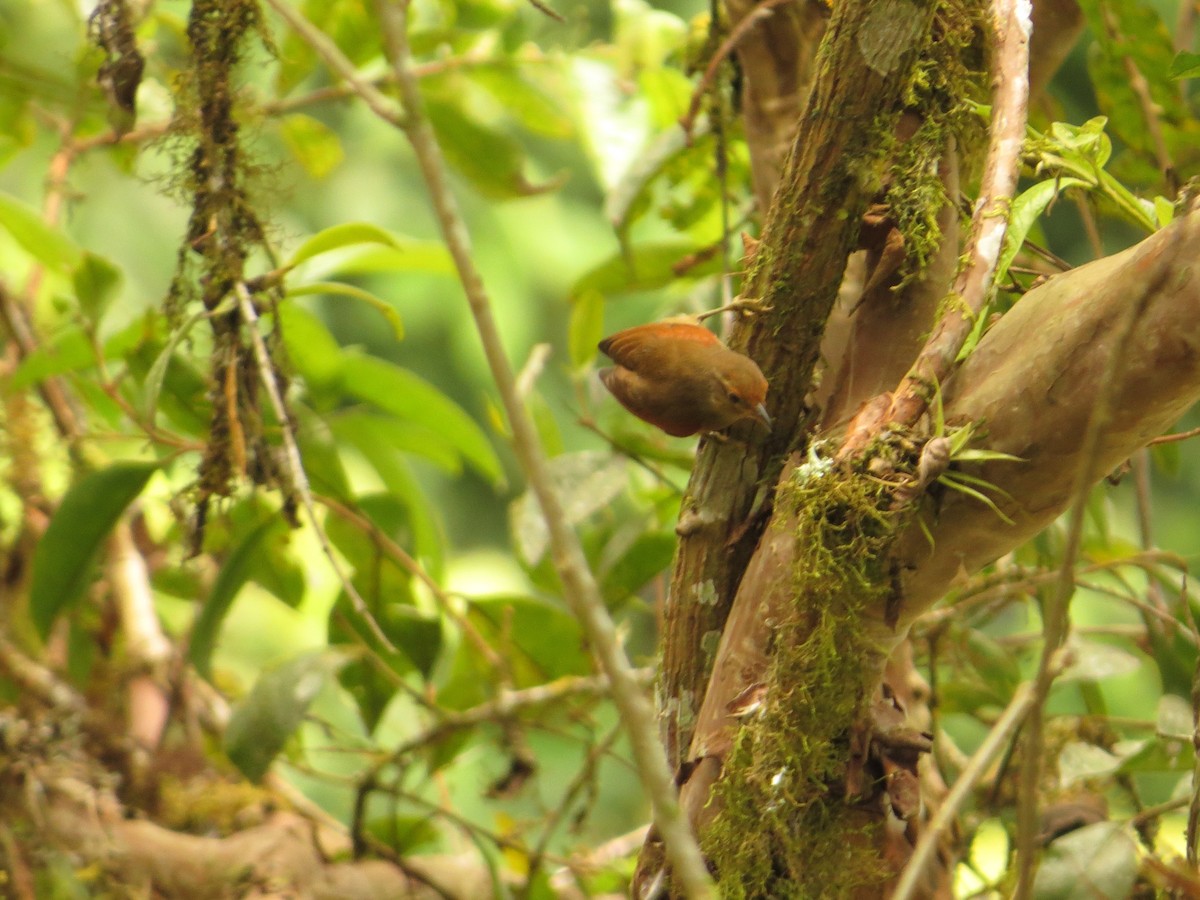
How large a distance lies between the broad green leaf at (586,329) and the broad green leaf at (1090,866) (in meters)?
0.86

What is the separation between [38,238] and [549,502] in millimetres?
1236

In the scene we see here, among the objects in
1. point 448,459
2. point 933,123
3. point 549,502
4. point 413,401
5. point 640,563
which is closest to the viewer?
point 549,502

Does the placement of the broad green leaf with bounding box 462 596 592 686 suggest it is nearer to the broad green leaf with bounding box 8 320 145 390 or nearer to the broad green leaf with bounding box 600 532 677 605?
the broad green leaf with bounding box 600 532 677 605

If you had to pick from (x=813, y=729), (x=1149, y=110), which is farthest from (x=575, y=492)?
(x=1149, y=110)

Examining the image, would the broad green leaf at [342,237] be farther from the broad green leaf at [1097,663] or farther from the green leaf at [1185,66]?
the broad green leaf at [1097,663]

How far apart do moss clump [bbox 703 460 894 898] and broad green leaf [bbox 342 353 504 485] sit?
918 millimetres

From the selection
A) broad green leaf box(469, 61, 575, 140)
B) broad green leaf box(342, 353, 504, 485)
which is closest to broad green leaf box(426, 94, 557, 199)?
broad green leaf box(469, 61, 575, 140)

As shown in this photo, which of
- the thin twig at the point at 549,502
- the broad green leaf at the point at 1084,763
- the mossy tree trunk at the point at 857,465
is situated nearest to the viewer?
the thin twig at the point at 549,502

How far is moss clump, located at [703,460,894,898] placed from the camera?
0.77 m

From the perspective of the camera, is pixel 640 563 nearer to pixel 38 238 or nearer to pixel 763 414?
pixel 763 414

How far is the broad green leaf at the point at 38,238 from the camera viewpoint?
4.65 ft

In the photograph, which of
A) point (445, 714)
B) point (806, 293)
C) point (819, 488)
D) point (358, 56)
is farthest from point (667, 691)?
point (358, 56)

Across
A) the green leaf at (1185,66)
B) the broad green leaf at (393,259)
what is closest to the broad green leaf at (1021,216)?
the green leaf at (1185,66)

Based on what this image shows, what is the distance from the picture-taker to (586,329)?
5.00 ft
